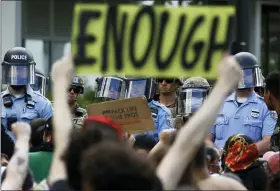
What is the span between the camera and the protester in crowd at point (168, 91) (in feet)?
30.0

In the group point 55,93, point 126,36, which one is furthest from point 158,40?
point 55,93

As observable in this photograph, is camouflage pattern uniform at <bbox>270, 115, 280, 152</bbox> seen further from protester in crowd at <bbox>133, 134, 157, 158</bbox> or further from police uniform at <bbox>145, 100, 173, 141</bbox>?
protester in crowd at <bbox>133, 134, 157, 158</bbox>

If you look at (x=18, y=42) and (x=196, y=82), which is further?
(x=18, y=42)

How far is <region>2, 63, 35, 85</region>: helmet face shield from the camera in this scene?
8.42 m

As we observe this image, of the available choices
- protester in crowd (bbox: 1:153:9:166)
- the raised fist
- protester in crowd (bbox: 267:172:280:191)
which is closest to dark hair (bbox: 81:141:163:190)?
the raised fist

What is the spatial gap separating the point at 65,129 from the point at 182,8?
33.8 inches

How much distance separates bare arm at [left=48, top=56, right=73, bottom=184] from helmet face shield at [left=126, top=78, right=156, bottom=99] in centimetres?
424

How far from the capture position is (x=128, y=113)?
22.8 feet

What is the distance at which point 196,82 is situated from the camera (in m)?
8.12

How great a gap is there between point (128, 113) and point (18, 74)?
1842 mm

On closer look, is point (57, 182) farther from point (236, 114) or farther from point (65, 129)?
point (236, 114)

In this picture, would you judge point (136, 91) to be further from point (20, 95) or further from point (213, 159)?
point (213, 159)

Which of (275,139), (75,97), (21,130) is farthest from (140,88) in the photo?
(21,130)

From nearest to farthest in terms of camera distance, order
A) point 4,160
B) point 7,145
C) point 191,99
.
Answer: point 4,160, point 191,99, point 7,145
